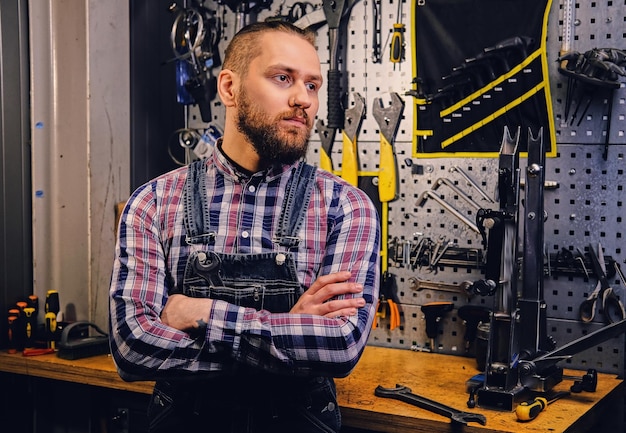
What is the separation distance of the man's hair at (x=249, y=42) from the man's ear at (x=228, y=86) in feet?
0.06

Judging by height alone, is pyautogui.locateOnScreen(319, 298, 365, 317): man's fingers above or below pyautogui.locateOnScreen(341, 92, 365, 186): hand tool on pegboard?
below

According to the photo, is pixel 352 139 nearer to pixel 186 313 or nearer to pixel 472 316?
pixel 472 316

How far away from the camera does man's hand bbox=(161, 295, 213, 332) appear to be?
1.84 metres

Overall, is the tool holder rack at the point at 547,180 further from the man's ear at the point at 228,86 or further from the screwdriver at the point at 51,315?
the screwdriver at the point at 51,315

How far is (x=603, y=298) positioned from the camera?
2.59 metres

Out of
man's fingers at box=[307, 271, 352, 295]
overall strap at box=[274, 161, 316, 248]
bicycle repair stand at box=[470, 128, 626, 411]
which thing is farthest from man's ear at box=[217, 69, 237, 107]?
bicycle repair stand at box=[470, 128, 626, 411]

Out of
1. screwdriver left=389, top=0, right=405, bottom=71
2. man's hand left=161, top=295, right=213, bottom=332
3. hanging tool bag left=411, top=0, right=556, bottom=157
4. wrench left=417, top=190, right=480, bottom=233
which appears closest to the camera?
man's hand left=161, top=295, right=213, bottom=332

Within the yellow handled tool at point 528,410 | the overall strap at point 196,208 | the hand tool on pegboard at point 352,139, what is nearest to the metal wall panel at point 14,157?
the overall strap at point 196,208

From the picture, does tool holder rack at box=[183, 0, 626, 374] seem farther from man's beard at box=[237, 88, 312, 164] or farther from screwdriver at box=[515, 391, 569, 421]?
man's beard at box=[237, 88, 312, 164]

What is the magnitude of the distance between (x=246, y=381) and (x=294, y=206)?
46cm

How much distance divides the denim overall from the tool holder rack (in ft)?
2.74

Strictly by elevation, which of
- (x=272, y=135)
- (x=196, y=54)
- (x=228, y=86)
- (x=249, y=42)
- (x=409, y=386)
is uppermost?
(x=196, y=54)

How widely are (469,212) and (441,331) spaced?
461 millimetres

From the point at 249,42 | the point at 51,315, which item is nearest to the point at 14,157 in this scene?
the point at 51,315
